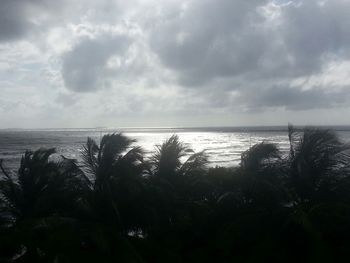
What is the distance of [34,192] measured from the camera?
47.0 feet

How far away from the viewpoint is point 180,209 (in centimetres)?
1541

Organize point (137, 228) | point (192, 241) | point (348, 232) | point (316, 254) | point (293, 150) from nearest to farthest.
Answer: point (316, 254) → point (348, 232) → point (137, 228) → point (192, 241) → point (293, 150)

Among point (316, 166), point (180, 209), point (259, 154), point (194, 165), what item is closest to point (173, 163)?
point (194, 165)

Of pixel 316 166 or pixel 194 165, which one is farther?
Result: pixel 194 165

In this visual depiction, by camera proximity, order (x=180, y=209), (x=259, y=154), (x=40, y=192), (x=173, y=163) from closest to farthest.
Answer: (x=40, y=192) < (x=180, y=209) < (x=259, y=154) < (x=173, y=163)

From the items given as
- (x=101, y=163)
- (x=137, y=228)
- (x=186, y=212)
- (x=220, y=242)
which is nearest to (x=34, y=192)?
(x=101, y=163)

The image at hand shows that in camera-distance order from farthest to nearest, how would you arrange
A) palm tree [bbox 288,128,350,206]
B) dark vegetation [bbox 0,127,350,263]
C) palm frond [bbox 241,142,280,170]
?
palm frond [bbox 241,142,280,170] < palm tree [bbox 288,128,350,206] < dark vegetation [bbox 0,127,350,263]

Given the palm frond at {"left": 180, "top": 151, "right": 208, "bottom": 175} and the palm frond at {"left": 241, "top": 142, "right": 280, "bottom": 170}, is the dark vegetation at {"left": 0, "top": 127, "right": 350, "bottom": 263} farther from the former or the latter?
the palm frond at {"left": 180, "top": 151, "right": 208, "bottom": 175}

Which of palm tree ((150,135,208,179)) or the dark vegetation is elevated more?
palm tree ((150,135,208,179))

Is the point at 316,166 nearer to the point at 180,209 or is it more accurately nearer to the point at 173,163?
the point at 180,209

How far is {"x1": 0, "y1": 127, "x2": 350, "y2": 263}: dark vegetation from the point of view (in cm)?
1185

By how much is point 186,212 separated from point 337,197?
514 cm

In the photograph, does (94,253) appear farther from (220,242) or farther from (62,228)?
(220,242)

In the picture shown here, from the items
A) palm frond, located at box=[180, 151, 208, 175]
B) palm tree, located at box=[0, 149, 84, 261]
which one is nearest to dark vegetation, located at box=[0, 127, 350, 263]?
palm tree, located at box=[0, 149, 84, 261]
